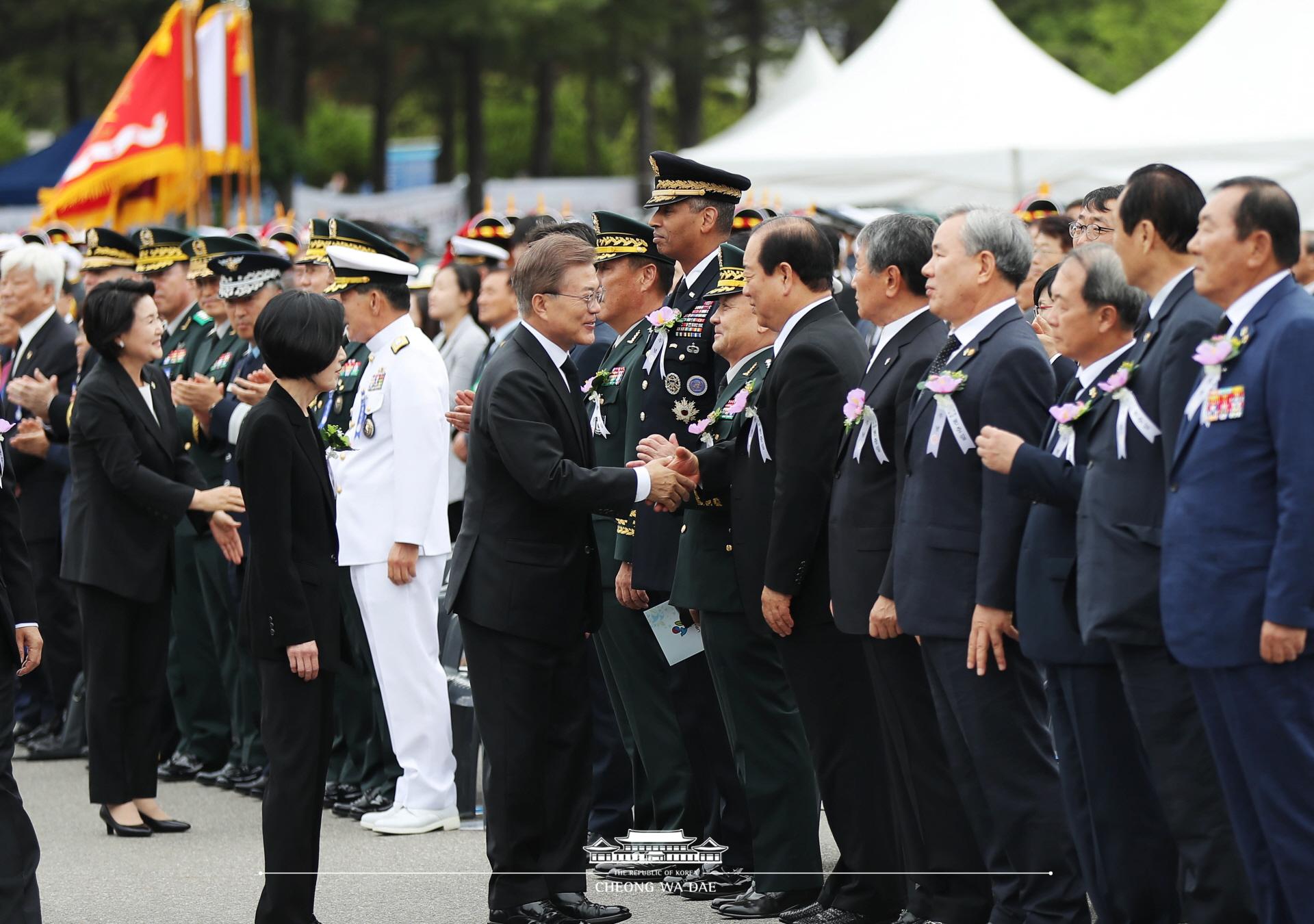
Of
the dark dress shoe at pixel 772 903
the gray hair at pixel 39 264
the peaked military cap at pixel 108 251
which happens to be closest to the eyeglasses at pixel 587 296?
the dark dress shoe at pixel 772 903

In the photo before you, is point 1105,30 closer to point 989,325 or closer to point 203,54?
point 203,54

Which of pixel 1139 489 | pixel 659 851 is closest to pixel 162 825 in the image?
pixel 659 851

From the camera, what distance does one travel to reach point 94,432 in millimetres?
7324

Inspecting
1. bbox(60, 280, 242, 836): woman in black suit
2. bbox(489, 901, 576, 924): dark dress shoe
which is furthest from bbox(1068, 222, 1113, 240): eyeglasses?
bbox(60, 280, 242, 836): woman in black suit

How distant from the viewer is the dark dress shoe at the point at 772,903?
222 inches

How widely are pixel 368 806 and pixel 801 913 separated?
2679 millimetres

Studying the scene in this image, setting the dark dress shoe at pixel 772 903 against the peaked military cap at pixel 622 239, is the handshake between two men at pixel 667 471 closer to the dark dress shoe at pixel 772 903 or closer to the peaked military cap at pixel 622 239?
the peaked military cap at pixel 622 239

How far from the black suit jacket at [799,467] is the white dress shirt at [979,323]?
51 centimetres

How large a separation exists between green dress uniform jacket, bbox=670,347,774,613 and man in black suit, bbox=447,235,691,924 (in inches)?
7.8

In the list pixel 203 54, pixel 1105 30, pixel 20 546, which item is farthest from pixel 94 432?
pixel 1105 30

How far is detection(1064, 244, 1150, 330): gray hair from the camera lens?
476 centimetres

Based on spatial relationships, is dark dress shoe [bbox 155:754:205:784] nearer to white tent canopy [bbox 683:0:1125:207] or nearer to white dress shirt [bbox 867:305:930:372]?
white dress shirt [bbox 867:305:930:372]

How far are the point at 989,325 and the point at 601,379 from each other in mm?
2060

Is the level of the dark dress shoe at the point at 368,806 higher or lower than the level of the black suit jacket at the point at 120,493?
lower
